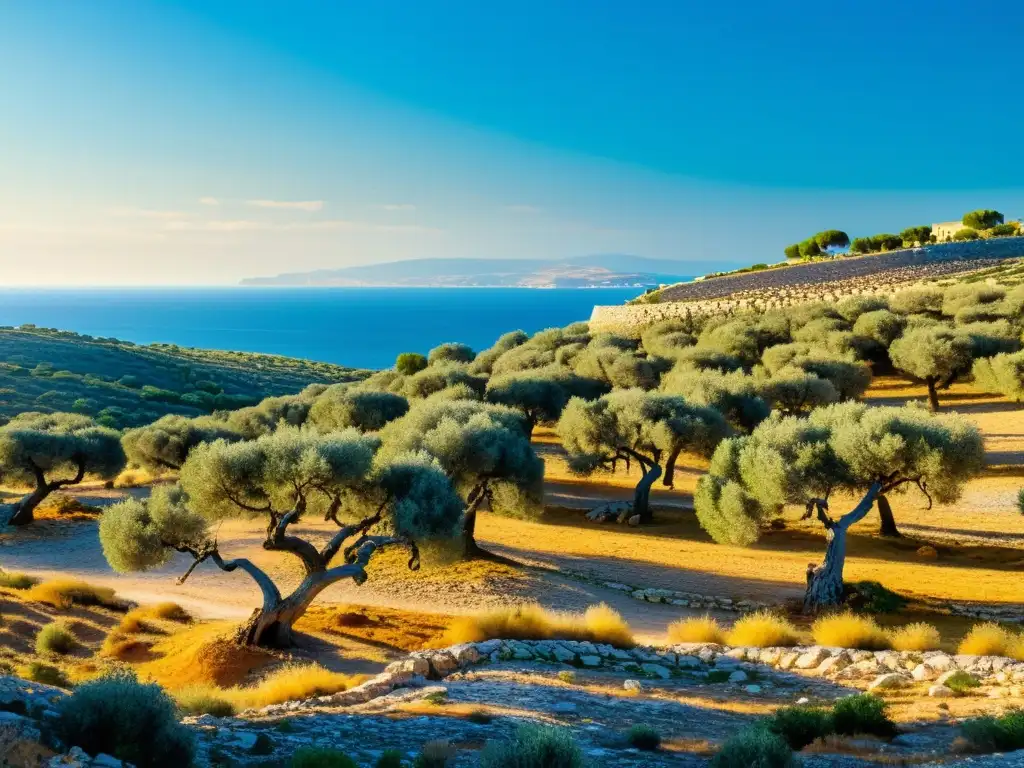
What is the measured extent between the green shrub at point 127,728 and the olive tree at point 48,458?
83.6 feet

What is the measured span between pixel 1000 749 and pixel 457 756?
20.0 feet

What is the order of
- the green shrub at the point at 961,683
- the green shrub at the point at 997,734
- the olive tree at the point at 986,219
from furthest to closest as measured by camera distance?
the olive tree at the point at 986,219
the green shrub at the point at 961,683
the green shrub at the point at 997,734

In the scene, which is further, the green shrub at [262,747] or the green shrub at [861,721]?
the green shrub at [861,721]

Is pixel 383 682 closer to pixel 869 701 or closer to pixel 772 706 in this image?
pixel 772 706

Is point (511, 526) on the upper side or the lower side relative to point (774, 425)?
lower

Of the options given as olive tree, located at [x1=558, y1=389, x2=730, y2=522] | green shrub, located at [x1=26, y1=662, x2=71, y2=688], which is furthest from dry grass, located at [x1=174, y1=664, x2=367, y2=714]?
olive tree, located at [x1=558, y1=389, x2=730, y2=522]

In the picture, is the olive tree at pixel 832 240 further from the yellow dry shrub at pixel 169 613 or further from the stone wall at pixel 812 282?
the yellow dry shrub at pixel 169 613

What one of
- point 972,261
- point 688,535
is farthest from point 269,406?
point 972,261

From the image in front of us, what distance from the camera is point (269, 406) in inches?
1847

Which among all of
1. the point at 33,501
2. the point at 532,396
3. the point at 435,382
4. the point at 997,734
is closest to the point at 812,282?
the point at 435,382

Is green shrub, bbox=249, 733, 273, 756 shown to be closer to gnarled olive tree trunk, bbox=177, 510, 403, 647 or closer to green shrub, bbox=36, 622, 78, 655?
gnarled olive tree trunk, bbox=177, 510, 403, 647

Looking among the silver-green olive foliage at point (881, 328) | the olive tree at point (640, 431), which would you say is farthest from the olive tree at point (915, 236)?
the olive tree at point (640, 431)

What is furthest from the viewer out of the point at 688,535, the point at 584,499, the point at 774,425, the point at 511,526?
the point at 584,499

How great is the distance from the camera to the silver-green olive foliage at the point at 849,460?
19797 millimetres
